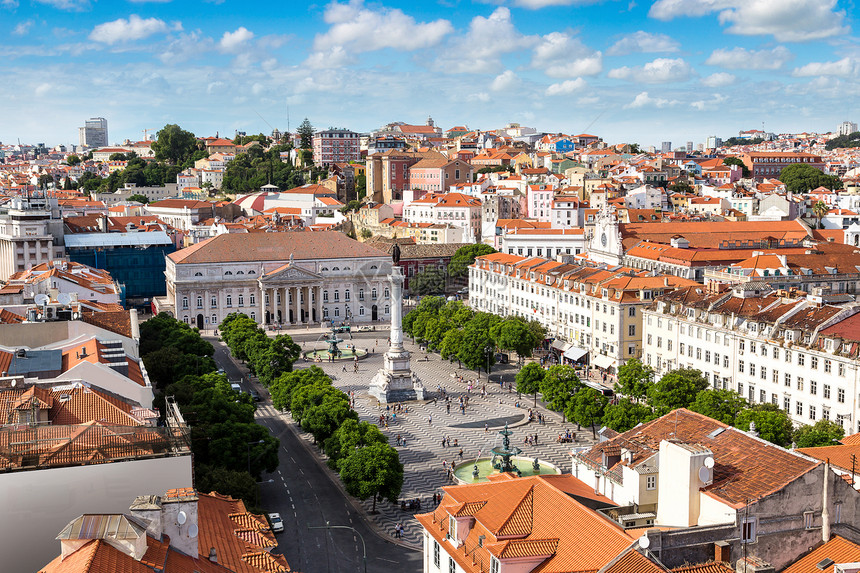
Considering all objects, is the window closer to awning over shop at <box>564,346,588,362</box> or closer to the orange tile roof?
the orange tile roof

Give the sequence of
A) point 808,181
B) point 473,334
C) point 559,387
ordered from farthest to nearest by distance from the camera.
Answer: point 808,181
point 473,334
point 559,387

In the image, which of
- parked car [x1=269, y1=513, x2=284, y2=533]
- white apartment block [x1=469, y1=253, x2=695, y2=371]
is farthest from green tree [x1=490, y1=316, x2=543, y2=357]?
parked car [x1=269, y1=513, x2=284, y2=533]

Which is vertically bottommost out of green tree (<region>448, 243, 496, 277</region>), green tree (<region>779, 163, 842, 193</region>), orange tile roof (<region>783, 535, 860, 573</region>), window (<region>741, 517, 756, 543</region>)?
orange tile roof (<region>783, 535, 860, 573</region>)

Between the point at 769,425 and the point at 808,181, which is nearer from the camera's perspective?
the point at 769,425

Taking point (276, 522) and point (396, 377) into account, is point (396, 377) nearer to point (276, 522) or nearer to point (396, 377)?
point (396, 377)

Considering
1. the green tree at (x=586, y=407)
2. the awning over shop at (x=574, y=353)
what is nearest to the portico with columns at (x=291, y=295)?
the awning over shop at (x=574, y=353)

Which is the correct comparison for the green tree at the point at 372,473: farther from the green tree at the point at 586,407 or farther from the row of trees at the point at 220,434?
the green tree at the point at 586,407

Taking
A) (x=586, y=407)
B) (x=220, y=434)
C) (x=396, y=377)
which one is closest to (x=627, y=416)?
(x=586, y=407)
